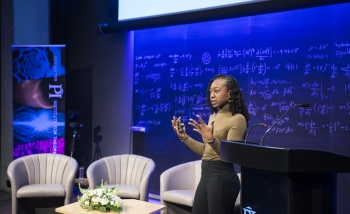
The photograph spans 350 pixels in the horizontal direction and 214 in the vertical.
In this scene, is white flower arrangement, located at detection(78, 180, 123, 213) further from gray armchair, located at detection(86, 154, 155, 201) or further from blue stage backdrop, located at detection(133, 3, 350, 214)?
blue stage backdrop, located at detection(133, 3, 350, 214)

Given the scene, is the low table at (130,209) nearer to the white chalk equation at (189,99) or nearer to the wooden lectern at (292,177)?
the wooden lectern at (292,177)

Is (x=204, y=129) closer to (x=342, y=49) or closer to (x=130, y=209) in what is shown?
(x=130, y=209)

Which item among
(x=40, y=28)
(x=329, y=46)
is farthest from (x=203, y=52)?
(x=40, y=28)

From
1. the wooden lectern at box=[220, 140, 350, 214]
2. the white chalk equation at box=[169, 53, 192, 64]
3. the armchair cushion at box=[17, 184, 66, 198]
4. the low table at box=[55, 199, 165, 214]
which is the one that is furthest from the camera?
the white chalk equation at box=[169, 53, 192, 64]

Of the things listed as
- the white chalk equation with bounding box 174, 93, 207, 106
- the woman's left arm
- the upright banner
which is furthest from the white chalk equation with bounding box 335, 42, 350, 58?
the upright banner

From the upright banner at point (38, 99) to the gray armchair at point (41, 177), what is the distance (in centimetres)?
98

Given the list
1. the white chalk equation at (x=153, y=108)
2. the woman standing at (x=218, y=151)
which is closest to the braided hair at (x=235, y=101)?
the woman standing at (x=218, y=151)

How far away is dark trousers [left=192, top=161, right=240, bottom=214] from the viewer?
2.63 metres

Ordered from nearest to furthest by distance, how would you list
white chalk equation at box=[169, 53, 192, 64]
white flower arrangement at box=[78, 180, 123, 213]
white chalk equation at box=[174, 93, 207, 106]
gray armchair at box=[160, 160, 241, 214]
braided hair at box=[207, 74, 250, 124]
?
1. braided hair at box=[207, 74, 250, 124]
2. white flower arrangement at box=[78, 180, 123, 213]
3. gray armchair at box=[160, 160, 241, 214]
4. white chalk equation at box=[174, 93, 207, 106]
5. white chalk equation at box=[169, 53, 192, 64]

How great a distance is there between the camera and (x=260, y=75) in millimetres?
4805

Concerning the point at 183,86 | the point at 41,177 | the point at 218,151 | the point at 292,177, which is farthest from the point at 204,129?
the point at 183,86

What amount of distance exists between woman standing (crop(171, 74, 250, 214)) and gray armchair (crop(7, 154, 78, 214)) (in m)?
2.27

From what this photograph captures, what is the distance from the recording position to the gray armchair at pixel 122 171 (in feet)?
15.1

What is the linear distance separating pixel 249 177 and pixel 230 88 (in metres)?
0.91
